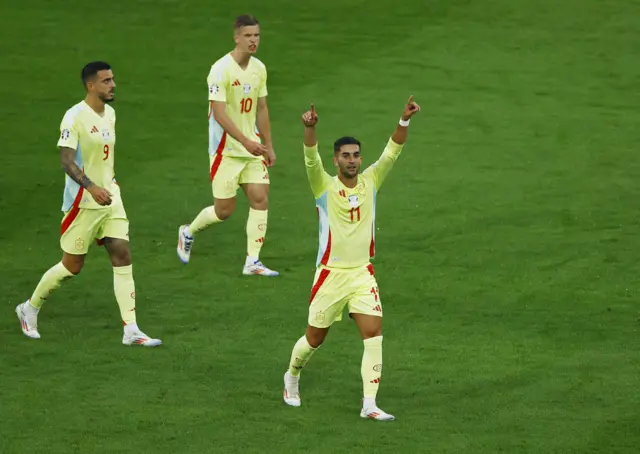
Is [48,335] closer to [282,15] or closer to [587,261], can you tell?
[587,261]

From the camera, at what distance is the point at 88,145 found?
39.5ft

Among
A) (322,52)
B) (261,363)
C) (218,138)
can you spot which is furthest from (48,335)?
(322,52)

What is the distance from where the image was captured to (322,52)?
21.4 m

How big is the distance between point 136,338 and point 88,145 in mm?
1733

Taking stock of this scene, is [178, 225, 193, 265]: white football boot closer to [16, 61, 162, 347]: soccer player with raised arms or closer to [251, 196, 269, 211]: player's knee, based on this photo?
[251, 196, 269, 211]: player's knee

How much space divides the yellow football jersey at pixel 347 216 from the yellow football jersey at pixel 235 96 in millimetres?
3782

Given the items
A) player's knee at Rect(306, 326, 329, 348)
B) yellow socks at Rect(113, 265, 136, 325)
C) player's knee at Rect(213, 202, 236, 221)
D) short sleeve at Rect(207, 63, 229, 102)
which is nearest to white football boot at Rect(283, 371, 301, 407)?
player's knee at Rect(306, 326, 329, 348)

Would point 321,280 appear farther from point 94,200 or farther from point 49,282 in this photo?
point 49,282

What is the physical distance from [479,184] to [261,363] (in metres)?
6.18

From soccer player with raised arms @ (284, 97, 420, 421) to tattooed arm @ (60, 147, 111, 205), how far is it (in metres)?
1.89

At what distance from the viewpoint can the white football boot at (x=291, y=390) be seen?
10.9m

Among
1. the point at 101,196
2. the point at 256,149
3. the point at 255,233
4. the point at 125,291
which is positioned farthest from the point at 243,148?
the point at 101,196

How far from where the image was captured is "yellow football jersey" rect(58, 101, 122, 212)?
12.0 metres

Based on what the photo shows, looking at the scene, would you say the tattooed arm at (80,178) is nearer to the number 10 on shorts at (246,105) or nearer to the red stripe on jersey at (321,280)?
the red stripe on jersey at (321,280)
